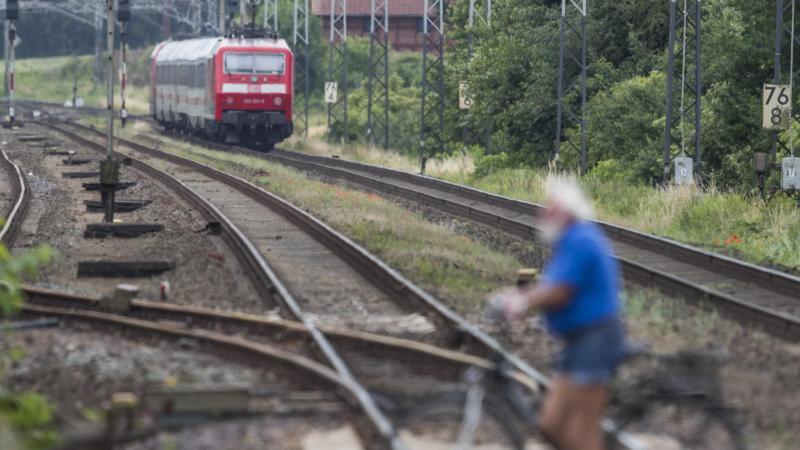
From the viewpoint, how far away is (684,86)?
1308 inches

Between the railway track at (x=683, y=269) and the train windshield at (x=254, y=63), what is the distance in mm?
13146

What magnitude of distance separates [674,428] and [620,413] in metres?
1.20

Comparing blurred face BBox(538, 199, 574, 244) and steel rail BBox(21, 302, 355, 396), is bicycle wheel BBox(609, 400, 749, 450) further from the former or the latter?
steel rail BBox(21, 302, 355, 396)

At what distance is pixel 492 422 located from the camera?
9414 mm

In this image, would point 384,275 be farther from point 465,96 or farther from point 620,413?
point 465,96

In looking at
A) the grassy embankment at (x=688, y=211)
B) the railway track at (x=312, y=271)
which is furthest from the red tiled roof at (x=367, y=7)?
the railway track at (x=312, y=271)

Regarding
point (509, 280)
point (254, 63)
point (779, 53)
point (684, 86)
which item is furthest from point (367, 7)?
point (509, 280)

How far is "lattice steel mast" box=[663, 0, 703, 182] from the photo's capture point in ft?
94.2

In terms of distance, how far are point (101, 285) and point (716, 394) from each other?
10.3 m

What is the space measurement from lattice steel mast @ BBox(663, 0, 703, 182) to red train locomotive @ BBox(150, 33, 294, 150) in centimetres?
1344

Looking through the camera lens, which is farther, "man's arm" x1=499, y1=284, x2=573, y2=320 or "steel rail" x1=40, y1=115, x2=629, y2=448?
"steel rail" x1=40, y1=115, x2=629, y2=448

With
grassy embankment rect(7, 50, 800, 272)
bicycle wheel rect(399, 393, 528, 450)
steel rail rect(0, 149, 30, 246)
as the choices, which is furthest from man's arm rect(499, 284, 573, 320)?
grassy embankment rect(7, 50, 800, 272)

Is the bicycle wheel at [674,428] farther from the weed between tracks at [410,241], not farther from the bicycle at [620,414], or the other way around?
the weed between tracks at [410,241]

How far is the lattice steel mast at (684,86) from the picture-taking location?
28703 millimetres
